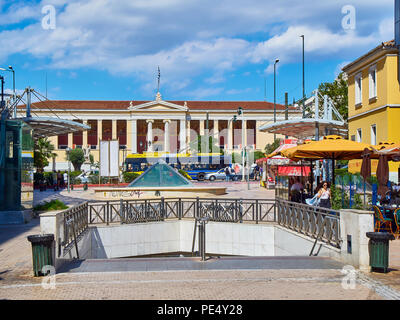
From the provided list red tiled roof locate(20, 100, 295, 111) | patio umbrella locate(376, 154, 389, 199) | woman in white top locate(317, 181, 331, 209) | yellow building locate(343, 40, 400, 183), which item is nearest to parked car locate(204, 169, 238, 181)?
yellow building locate(343, 40, 400, 183)

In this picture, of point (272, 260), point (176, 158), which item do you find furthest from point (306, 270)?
point (176, 158)

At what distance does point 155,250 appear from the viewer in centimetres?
1700

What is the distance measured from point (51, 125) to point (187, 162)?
43170 millimetres

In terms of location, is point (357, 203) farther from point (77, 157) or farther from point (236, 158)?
point (77, 157)

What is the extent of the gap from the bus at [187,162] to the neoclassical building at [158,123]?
26.7 meters

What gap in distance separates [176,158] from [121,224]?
4680cm

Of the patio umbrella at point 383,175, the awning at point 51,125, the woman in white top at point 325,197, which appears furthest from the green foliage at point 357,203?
the awning at point 51,125

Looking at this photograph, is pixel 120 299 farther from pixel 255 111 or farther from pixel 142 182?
pixel 255 111

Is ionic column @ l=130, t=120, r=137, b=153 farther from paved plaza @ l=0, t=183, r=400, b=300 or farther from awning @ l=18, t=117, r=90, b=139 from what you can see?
paved plaza @ l=0, t=183, r=400, b=300

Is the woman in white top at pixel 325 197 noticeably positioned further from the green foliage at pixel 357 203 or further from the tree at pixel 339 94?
the tree at pixel 339 94

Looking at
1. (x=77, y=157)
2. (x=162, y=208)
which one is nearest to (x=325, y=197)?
(x=162, y=208)

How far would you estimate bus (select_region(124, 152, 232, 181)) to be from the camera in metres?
60.4

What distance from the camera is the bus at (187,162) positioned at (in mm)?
60438

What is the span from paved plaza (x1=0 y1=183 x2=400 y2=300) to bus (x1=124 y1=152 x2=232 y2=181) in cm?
4789
